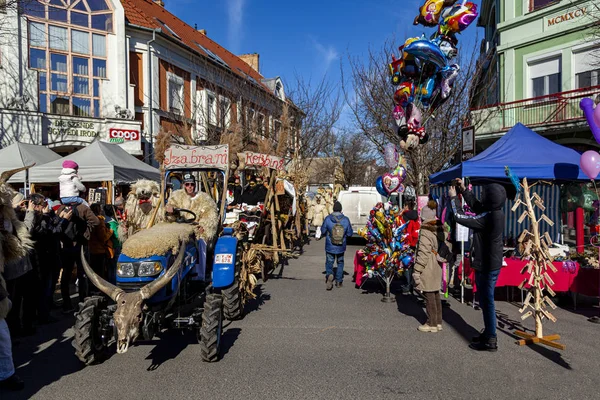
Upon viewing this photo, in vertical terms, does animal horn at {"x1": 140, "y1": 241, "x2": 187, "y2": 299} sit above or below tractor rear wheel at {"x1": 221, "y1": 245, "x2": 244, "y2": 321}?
above

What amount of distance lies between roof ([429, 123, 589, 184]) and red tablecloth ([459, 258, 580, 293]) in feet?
7.04

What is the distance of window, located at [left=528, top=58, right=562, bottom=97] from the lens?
17750 mm

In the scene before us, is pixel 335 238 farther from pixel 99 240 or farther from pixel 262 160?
pixel 99 240

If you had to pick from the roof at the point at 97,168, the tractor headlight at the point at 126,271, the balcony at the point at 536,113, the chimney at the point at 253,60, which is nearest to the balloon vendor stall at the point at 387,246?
the tractor headlight at the point at 126,271

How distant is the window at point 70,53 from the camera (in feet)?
55.7

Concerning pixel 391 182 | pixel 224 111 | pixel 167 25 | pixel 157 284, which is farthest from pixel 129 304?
pixel 167 25

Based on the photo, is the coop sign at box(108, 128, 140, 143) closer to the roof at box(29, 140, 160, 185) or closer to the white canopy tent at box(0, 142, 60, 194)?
the white canopy tent at box(0, 142, 60, 194)

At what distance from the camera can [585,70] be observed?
656 inches

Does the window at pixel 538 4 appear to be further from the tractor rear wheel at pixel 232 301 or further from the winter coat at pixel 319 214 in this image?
the tractor rear wheel at pixel 232 301

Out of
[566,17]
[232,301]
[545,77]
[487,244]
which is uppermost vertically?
[566,17]

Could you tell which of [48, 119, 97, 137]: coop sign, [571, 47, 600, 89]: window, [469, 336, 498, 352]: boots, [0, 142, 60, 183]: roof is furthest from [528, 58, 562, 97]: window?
[0, 142, 60, 183]: roof

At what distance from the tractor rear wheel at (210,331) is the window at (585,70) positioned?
16865 millimetres

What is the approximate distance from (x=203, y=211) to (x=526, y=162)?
6.84m

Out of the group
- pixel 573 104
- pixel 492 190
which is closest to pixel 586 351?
pixel 492 190
